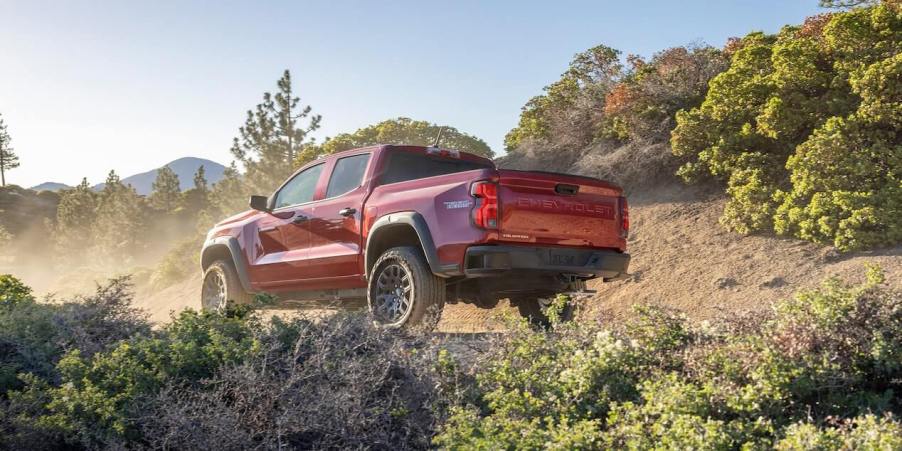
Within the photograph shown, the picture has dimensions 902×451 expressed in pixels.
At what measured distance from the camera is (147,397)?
3.97 m

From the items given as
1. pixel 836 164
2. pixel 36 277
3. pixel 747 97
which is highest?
pixel 747 97

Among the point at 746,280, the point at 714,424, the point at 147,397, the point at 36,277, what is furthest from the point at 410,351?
the point at 36,277

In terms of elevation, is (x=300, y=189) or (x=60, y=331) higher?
(x=300, y=189)

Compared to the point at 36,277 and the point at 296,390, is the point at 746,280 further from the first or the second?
the point at 36,277

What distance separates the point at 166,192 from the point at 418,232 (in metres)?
60.2

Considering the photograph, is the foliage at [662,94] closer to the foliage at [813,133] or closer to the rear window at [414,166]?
the foliage at [813,133]

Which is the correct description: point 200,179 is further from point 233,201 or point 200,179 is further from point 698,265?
point 698,265

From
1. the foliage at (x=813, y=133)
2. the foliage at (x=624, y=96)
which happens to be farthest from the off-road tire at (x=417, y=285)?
the foliage at (x=624, y=96)

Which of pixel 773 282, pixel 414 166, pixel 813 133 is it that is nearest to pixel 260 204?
pixel 414 166

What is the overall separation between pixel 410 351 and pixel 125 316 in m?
2.70

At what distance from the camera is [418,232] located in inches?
251

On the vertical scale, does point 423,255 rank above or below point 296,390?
above

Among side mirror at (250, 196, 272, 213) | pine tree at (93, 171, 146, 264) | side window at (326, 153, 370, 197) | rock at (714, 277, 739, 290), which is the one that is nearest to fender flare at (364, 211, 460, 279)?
side window at (326, 153, 370, 197)

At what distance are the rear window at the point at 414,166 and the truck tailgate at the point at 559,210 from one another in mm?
1559
